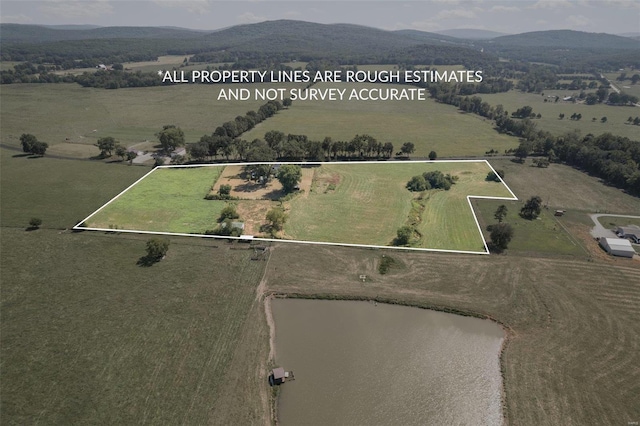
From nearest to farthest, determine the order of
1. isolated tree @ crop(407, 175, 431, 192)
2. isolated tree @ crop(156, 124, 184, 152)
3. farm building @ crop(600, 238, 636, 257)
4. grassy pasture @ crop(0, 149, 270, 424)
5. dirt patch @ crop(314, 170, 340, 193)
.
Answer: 1. grassy pasture @ crop(0, 149, 270, 424)
2. farm building @ crop(600, 238, 636, 257)
3. isolated tree @ crop(407, 175, 431, 192)
4. dirt patch @ crop(314, 170, 340, 193)
5. isolated tree @ crop(156, 124, 184, 152)

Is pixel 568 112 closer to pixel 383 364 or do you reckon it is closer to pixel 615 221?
pixel 615 221

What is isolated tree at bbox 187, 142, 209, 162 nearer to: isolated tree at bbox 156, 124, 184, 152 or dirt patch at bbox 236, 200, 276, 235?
isolated tree at bbox 156, 124, 184, 152

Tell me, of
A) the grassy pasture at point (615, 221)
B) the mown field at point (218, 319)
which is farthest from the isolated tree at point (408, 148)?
the grassy pasture at point (615, 221)

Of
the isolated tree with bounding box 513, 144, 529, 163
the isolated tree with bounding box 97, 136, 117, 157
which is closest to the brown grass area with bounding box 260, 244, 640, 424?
the isolated tree with bounding box 513, 144, 529, 163

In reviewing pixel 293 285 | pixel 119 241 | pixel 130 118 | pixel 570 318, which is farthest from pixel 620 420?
pixel 130 118

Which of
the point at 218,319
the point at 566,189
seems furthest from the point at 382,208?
the point at 566,189

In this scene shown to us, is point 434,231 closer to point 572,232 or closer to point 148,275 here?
point 572,232
